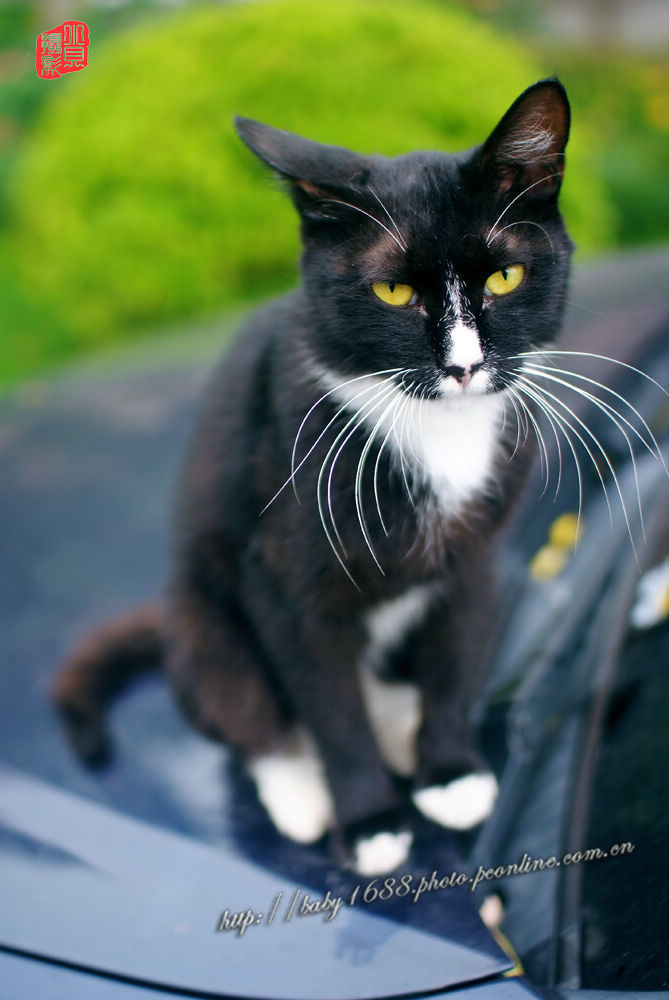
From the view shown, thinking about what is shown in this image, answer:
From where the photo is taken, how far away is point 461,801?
0.92 metres

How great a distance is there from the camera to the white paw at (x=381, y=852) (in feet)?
2.83

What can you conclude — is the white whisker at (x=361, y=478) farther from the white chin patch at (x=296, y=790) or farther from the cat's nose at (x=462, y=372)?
the white chin patch at (x=296, y=790)

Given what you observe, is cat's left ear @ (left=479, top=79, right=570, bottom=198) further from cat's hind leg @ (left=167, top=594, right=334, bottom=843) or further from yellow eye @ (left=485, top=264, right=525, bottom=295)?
cat's hind leg @ (left=167, top=594, right=334, bottom=843)

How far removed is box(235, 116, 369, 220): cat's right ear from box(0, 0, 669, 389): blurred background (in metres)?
0.58

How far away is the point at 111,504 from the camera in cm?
148

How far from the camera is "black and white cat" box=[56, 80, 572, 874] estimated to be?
78 centimetres

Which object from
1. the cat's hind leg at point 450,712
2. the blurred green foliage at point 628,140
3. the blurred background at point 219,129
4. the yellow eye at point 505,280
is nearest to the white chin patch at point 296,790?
the cat's hind leg at point 450,712

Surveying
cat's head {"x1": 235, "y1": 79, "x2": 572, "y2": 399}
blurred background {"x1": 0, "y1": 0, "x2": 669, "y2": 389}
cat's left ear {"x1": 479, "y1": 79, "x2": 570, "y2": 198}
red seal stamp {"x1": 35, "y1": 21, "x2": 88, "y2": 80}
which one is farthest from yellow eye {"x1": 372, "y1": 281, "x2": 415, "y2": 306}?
blurred background {"x1": 0, "y1": 0, "x2": 669, "y2": 389}

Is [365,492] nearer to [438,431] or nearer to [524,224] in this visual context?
[438,431]

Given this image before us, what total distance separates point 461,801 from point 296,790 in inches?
8.0

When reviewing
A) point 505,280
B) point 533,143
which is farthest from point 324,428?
point 533,143

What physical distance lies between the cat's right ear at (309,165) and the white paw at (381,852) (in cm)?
66

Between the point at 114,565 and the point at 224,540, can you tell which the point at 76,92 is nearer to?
the point at 114,565

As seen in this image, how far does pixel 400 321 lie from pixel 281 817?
0.56 meters
